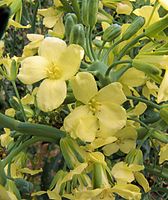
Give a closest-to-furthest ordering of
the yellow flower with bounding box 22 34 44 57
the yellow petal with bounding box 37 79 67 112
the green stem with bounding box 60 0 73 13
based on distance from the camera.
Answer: the yellow petal with bounding box 37 79 67 112, the yellow flower with bounding box 22 34 44 57, the green stem with bounding box 60 0 73 13

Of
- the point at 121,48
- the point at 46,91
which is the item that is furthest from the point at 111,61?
the point at 46,91

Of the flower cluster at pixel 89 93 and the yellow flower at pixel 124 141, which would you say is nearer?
the flower cluster at pixel 89 93

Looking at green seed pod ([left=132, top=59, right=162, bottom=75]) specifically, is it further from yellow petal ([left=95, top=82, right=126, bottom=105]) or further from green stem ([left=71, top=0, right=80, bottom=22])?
green stem ([left=71, top=0, right=80, bottom=22])

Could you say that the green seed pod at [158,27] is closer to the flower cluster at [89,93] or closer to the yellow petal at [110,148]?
the flower cluster at [89,93]

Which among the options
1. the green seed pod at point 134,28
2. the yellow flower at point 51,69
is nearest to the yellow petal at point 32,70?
the yellow flower at point 51,69

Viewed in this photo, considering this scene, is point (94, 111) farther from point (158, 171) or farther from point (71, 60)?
point (158, 171)

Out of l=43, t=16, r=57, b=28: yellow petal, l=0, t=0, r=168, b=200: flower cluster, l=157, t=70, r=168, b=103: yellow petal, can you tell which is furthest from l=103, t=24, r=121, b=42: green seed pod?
l=43, t=16, r=57, b=28: yellow petal

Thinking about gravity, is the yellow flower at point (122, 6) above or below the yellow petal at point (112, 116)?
above

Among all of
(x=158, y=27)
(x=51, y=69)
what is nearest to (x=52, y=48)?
(x=51, y=69)
